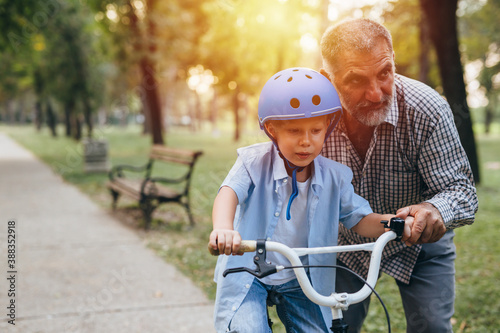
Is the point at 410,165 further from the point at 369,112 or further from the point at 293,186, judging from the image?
the point at 293,186

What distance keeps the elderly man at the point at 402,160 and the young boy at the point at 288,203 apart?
19 centimetres

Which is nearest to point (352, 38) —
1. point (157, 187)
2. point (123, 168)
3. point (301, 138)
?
point (301, 138)

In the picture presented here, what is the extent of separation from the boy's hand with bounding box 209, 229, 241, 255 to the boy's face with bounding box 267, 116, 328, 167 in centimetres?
43

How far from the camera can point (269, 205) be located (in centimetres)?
217

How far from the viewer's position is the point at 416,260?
8.09 ft

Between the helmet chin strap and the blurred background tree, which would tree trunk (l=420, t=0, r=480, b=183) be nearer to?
the blurred background tree

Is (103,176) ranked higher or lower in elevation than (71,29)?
lower

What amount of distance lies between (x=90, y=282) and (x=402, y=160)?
12.7ft

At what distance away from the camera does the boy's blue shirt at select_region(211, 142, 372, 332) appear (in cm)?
215

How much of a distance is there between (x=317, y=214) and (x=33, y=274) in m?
4.30

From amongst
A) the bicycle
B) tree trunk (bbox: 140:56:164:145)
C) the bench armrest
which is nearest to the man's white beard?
the bicycle

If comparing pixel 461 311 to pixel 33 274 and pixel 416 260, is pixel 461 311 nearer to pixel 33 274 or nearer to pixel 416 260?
pixel 416 260

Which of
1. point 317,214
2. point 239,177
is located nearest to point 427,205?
point 317,214

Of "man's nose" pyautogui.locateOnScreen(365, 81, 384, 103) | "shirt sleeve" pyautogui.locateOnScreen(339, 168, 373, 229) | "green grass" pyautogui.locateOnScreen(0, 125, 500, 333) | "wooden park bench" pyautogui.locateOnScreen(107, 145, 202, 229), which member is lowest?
"green grass" pyautogui.locateOnScreen(0, 125, 500, 333)
